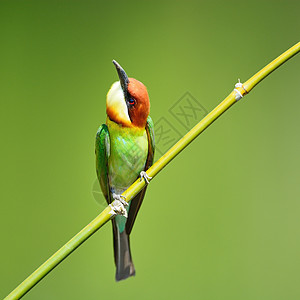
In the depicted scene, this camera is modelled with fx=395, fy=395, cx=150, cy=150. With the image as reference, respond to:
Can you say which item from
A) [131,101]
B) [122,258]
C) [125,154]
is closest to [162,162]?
[131,101]

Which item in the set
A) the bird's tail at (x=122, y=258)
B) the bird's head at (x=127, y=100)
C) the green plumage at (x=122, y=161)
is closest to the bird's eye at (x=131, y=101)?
the bird's head at (x=127, y=100)

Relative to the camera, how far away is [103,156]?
2.83 ft

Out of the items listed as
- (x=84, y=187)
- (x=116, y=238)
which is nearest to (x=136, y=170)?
(x=116, y=238)

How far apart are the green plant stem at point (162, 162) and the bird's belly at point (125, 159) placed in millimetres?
315

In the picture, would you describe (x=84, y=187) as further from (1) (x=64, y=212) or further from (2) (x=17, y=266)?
(2) (x=17, y=266)

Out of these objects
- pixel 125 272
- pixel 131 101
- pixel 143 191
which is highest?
pixel 131 101

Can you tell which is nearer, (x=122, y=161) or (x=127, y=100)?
(x=127, y=100)

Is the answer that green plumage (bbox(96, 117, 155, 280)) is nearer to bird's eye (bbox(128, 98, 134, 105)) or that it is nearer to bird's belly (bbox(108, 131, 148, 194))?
bird's belly (bbox(108, 131, 148, 194))

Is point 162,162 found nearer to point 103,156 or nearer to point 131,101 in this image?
point 131,101

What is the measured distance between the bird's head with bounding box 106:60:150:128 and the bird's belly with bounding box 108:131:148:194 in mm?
89

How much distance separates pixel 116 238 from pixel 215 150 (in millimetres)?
715

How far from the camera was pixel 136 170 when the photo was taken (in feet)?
2.88

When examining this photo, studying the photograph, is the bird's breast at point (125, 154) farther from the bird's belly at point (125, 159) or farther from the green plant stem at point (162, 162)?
the green plant stem at point (162, 162)

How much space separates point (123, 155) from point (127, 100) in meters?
0.21
